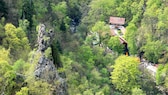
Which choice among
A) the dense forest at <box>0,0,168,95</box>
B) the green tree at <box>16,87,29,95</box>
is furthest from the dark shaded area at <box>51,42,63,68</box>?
the green tree at <box>16,87,29,95</box>

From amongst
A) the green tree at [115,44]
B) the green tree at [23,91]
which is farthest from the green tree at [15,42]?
the green tree at [115,44]

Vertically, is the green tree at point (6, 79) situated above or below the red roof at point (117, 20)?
above

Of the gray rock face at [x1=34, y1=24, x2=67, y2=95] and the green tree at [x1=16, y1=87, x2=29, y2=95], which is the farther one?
the gray rock face at [x1=34, y1=24, x2=67, y2=95]

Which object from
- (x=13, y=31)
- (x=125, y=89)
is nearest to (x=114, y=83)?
(x=125, y=89)

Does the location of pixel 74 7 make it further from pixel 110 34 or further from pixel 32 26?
pixel 32 26

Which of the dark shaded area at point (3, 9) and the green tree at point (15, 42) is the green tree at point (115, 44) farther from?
the green tree at point (15, 42)

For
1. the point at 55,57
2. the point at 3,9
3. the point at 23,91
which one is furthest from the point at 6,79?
the point at 3,9

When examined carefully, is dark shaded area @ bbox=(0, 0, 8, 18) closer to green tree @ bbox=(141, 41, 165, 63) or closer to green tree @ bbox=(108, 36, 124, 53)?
green tree @ bbox=(108, 36, 124, 53)

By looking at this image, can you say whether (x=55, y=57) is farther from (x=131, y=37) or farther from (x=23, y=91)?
(x=131, y=37)

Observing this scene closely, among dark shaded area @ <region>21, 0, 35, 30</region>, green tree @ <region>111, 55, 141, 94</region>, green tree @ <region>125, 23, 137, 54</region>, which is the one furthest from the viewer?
green tree @ <region>125, 23, 137, 54</region>
